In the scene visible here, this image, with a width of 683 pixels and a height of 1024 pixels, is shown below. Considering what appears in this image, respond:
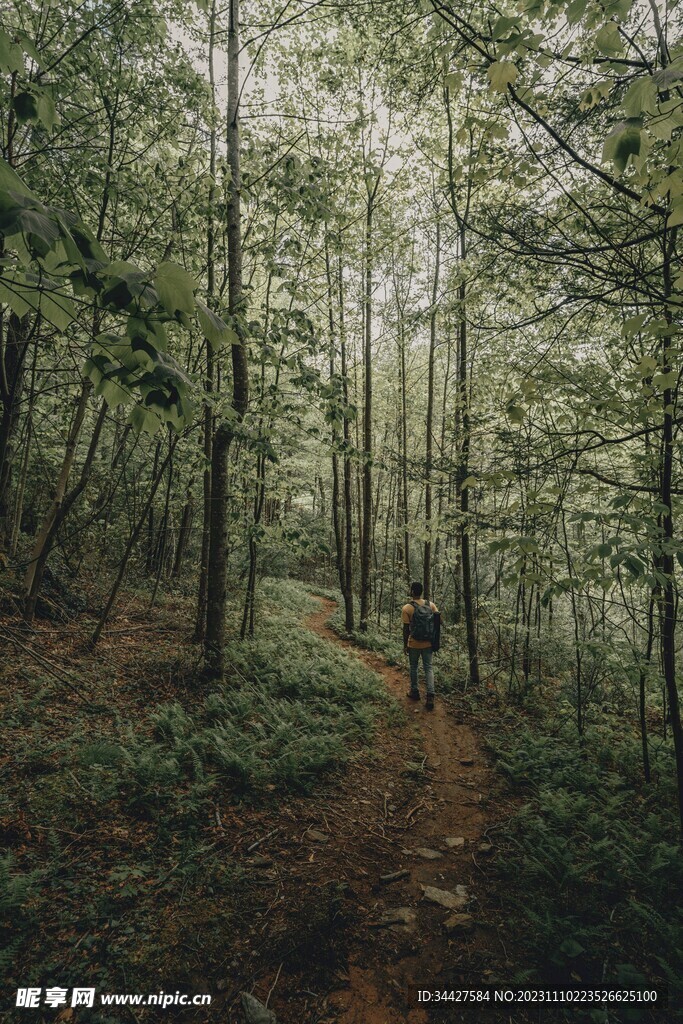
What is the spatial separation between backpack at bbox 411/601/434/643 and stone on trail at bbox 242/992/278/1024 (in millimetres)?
6201

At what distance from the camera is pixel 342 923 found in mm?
3799

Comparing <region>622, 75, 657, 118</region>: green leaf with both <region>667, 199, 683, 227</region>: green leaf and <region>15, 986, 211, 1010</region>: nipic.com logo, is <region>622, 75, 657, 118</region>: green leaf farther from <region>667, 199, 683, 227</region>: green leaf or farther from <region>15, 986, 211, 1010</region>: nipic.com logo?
<region>15, 986, 211, 1010</region>: nipic.com logo

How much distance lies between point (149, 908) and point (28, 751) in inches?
107

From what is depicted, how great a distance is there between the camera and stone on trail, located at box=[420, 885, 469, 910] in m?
4.18

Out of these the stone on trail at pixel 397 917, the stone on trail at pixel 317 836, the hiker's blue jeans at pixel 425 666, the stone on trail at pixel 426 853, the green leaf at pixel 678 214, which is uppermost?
the green leaf at pixel 678 214

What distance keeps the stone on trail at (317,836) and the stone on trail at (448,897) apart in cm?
112

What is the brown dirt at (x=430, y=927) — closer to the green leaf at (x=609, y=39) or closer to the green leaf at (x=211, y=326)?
the green leaf at (x=211, y=326)

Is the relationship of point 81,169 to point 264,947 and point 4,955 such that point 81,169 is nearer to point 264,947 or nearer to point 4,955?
point 4,955

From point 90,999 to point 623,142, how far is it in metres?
5.94

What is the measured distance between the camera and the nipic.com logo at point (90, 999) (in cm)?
295

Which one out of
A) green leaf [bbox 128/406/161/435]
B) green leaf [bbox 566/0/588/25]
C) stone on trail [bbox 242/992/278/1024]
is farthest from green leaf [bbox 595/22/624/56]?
stone on trail [bbox 242/992/278/1024]

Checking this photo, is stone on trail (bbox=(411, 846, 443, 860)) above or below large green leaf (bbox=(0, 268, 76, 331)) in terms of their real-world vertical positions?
below

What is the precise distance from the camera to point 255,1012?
306cm

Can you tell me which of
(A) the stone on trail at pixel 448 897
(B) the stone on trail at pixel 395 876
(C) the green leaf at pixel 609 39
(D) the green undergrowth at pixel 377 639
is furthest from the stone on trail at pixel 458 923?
(D) the green undergrowth at pixel 377 639
